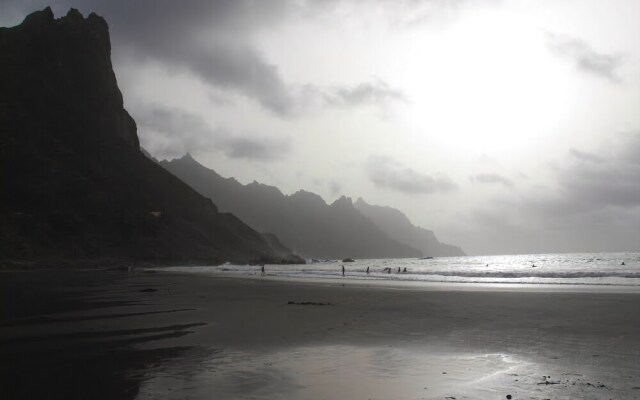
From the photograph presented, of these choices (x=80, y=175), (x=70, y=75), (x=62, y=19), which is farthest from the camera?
(x=62, y=19)

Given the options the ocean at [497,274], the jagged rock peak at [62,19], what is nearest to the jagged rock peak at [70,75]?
the jagged rock peak at [62,19]

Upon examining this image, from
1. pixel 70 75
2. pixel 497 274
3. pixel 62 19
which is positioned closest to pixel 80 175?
pixel 70 75

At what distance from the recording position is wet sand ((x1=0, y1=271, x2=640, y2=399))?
362 inches

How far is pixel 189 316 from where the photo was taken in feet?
69.2

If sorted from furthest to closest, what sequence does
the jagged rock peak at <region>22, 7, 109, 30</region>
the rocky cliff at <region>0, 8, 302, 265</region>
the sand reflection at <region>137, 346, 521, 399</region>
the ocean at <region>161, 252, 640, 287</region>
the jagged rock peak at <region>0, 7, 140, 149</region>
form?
the jagged rock peak at <region>22, 7, 109, 30</region> → the jagged rock peak at <region>0, 7, 140, 149</region> → the rocky cliff at <region>0, 8, 302, 265</region> → the ocean at <region>161, 252, 640, 287</region> → the sand reflection at <region>137, 346, 521, 399</region>

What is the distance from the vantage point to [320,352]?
43.5 ft

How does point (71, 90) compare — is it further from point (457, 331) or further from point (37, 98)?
point (457, 331)

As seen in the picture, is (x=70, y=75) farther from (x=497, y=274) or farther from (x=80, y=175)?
(x=497, y=274)

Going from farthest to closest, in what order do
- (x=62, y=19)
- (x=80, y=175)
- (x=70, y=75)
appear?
(x=62, y=19) < (x=70, y=75) < (x=80, y=175)

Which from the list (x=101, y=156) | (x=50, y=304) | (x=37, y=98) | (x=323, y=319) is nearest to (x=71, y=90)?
(x=37, y=98)

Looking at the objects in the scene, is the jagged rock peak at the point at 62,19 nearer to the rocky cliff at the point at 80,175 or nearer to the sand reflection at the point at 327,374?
the rocky cliff at the point at 80,175

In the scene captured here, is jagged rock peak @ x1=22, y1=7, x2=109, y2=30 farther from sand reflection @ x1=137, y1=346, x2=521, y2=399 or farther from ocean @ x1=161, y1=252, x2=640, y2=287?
sand reflection @ x1=137, y1=346, x2=521, y2=399

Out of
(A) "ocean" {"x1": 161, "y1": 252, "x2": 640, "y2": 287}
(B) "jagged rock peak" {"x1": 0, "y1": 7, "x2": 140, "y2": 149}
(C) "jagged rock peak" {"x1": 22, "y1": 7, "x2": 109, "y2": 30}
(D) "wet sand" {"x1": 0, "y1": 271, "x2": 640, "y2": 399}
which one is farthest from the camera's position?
(C) "jagged rock peak" {"x1": 22, "y1": 7, "x2": 109, "y2": 30}

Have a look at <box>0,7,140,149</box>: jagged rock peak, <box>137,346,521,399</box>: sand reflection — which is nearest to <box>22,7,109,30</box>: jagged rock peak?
<box>0,7,140,149</box>: jagged rock peak
